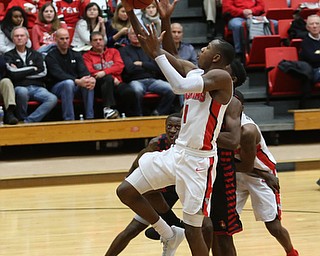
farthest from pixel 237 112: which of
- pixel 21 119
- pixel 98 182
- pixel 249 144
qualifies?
pixel 21 119

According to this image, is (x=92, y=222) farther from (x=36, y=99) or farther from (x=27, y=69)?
(x=27, y=69)

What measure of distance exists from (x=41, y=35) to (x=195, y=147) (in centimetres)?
646

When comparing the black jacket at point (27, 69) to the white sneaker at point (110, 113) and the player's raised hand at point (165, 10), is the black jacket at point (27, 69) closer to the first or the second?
the white sneaker at point (110, 113)

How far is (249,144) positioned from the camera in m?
4.73

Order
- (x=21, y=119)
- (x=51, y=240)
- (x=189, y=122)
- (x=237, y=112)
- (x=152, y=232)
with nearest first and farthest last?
(x=189, y=122)
(x=237, y=112)
(x=152, y=232)
(x=51, y=240)
(x=21, y=119)

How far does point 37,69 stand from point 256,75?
3.31 m

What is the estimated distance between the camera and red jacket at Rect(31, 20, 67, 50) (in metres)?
10.3

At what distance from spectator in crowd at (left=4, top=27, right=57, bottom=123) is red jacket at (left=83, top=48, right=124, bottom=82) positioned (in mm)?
627

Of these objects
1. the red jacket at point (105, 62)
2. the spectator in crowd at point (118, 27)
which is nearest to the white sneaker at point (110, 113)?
the red jacket at point (105, 62)

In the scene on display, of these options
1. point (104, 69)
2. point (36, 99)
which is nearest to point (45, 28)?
point (104, 69)

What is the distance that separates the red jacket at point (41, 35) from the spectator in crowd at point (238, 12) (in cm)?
271

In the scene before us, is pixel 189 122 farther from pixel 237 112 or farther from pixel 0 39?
pixel 0 39

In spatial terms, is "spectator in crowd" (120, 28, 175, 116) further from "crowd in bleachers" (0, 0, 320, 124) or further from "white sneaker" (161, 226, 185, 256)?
"white sneaker" (161, 226, 185, 256)

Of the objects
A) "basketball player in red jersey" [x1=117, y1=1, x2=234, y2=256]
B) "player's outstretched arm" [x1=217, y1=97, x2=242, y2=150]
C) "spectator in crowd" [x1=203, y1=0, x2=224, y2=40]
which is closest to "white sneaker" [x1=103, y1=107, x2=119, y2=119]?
"spectator in crowd" [x1=203, y1=0, x2=224, y2=40]
